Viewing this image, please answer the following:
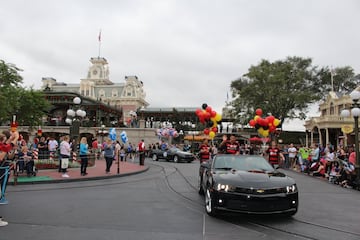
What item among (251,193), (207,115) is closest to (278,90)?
(207,115)

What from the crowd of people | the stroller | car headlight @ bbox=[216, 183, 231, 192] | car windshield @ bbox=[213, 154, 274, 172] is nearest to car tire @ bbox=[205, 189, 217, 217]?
car headlight @ bbox=[216, 183, 231, 192]

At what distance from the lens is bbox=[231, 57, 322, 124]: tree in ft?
141

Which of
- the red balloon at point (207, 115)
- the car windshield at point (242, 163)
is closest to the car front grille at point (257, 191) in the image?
the car windshield at point (242, 163)

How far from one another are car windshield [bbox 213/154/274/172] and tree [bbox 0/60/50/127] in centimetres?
2333

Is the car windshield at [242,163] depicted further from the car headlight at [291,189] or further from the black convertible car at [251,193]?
the car headlight at [291,189]

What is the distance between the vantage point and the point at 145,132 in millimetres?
42750

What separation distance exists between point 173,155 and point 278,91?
83.7 ft

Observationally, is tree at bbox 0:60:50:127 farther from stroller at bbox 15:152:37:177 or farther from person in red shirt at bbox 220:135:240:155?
person in red shirt at bbox 220:135:240:155

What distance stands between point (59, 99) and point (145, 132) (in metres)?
13.4

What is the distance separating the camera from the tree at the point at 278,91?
1698 inches

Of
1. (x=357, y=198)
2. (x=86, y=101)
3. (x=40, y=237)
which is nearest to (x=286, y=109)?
(x=86, y=101)

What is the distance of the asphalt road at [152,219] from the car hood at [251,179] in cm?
74

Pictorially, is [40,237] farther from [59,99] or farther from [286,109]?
[286,109]

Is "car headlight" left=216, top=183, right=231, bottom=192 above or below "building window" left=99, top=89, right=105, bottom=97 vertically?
below
